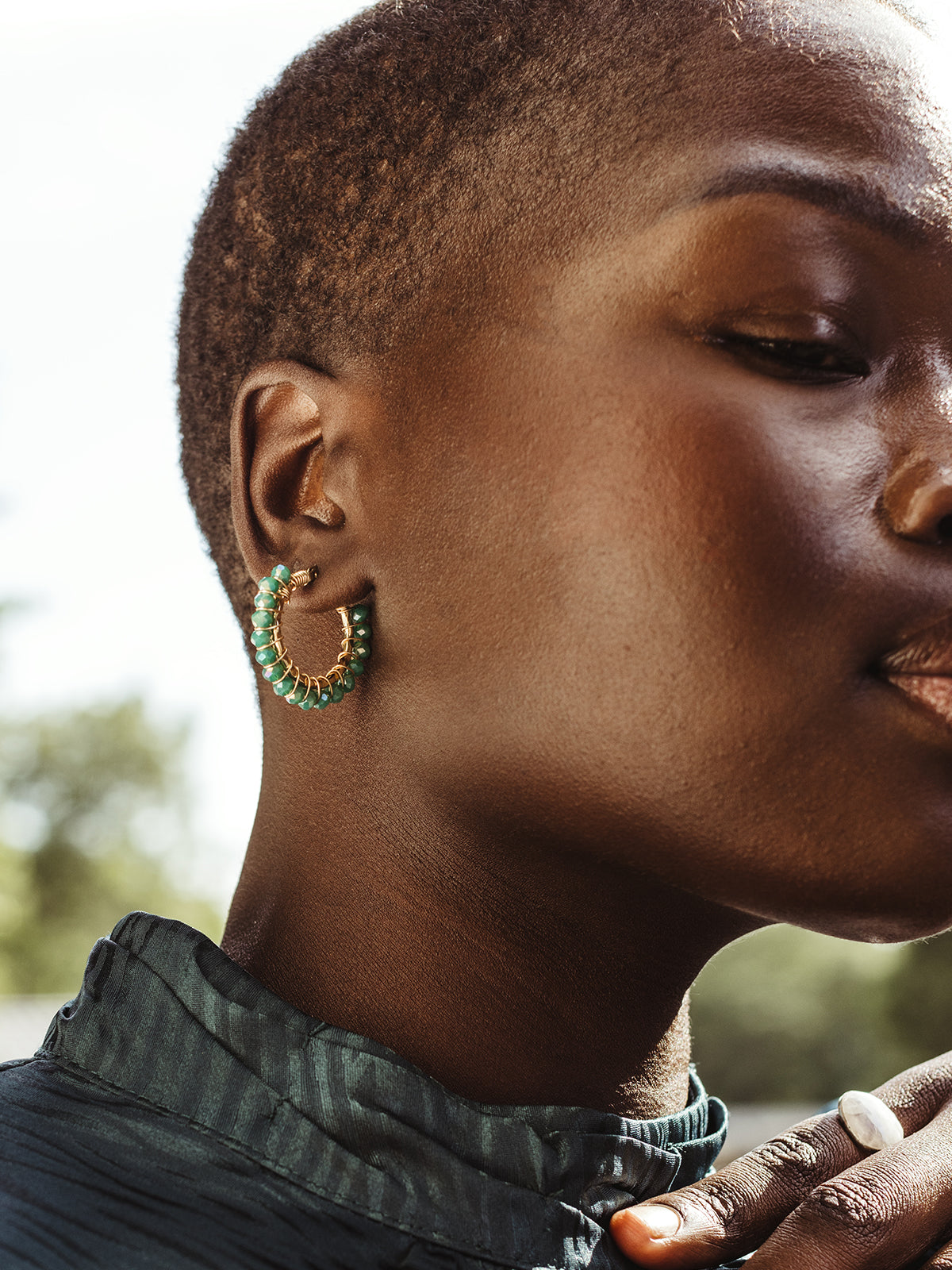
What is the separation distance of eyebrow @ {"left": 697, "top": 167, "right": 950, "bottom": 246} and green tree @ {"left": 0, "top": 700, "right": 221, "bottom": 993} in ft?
89.6

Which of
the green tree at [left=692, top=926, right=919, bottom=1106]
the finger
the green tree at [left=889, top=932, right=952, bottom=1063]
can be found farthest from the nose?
the green tree at [left=692, top=926, right=919, bottom=1106]

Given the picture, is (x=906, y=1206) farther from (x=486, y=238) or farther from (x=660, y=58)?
(x=660, y=58)

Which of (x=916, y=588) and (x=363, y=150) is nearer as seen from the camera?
(x=916, y=588)

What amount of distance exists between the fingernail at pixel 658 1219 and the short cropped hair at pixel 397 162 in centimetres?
113

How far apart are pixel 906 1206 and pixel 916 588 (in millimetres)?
832

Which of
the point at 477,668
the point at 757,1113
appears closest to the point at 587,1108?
the point at 477,668

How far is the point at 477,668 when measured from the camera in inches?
63.9

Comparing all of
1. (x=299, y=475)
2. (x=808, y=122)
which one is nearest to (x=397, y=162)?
(x=299, y=475)

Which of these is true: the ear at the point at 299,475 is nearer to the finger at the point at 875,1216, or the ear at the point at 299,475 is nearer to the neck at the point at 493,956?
the neck at the point at 493,956

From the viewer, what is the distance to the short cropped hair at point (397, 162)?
1.73 metres

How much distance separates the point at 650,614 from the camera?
1.50 meters

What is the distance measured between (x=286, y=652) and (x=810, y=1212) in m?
1.01

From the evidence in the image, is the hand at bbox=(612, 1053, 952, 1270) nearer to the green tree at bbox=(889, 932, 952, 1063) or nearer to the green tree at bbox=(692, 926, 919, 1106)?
the green tree at bbox=(889, 932, 952, 1063)

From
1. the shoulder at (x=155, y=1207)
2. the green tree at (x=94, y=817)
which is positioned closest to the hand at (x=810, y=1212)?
the shoulder at (x=155, y=1207)
